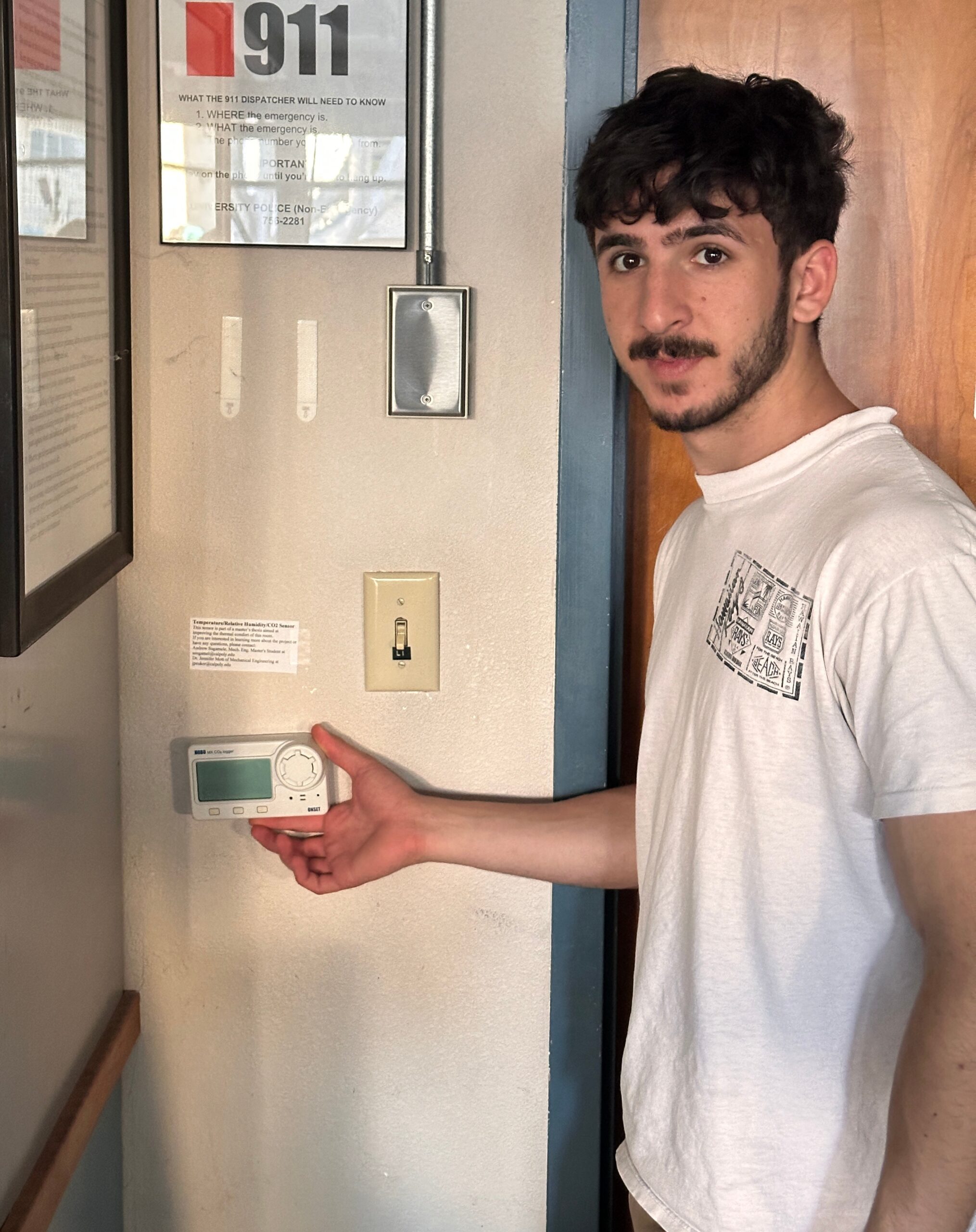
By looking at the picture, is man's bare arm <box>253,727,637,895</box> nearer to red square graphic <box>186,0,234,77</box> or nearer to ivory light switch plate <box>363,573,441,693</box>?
ivory light switch plate <box>363,573,441,693</box>

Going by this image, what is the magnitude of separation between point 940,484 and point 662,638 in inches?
13.2

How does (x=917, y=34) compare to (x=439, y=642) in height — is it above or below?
above

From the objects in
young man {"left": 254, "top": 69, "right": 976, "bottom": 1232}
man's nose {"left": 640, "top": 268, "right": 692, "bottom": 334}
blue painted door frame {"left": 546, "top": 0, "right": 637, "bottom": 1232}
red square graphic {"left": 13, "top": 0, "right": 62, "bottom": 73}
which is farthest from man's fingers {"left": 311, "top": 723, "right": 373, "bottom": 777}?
red square graphic {"left": 13, "top": 0, "right": 62, "bottom": 73}

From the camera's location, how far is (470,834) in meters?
1.33

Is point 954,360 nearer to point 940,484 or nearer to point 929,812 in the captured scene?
point 940,484

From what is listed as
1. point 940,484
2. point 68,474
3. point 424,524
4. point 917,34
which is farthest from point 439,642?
point 917,34

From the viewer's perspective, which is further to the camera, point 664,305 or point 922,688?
point 664,305

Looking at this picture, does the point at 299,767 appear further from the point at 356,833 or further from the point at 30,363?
the point at 30,363

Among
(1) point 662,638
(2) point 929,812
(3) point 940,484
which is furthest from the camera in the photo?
(1) point 662,638

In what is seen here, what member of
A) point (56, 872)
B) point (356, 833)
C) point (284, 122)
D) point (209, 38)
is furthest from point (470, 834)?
point (209, 38)

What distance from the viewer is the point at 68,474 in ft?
3.55

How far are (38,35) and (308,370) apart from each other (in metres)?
0.44

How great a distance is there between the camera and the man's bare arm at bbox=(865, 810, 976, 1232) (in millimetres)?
852

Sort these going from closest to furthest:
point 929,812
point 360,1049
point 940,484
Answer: point 929,812 → point 940,484 → point 360,1049
